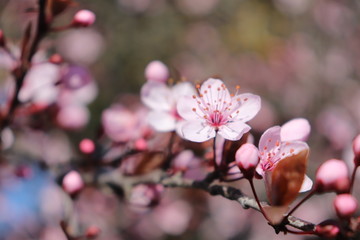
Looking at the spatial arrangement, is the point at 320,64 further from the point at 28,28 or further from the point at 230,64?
the point at 28,28

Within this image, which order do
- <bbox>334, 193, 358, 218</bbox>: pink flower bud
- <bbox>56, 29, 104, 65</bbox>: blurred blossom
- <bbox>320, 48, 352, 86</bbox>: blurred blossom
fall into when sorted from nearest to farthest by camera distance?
1. <bbox>334, 193, 358, 218</bbox>: pink flower bud
2. <bbox>320, 48, 352, 86</bbox>: blurred blossom
3. <bbox>56, 29, 104, 65</bbox>: blurred blossom

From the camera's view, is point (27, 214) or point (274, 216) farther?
point (27, 214)

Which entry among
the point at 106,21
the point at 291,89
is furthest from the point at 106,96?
the point at 291,89

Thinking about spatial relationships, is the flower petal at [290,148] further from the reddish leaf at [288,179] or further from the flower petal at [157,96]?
the flower petal at [157,96]

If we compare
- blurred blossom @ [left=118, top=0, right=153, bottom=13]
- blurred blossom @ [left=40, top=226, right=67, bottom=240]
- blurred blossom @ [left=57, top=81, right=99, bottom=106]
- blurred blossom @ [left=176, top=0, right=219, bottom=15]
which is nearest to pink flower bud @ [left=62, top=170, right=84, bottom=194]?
blurred blossom @ [left=57, top=81, right=99, bottom=106]

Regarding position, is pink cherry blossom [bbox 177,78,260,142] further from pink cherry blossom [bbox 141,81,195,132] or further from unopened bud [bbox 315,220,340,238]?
unopened bud [bbox 315,220,340,238]

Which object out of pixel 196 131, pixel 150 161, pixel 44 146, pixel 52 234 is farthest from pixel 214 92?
pixel 52 234

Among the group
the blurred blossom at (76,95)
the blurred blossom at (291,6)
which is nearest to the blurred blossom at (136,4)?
the blurred blossom at (291,6)
